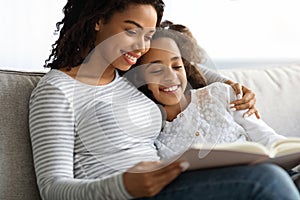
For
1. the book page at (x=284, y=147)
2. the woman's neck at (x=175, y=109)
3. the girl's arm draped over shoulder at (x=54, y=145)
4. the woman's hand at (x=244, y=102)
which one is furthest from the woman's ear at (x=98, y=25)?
the book page at (x=284, y=147)

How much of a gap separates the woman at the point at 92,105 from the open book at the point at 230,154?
0.21m

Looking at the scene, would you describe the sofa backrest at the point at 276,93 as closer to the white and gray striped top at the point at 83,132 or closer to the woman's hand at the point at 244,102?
the woman's hand at the point at 244,102

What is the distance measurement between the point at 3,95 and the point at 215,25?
1.00 m

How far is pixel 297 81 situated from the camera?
74.6 inches

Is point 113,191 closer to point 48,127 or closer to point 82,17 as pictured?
point 48,127

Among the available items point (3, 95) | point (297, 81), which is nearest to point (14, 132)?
point (3, 95)

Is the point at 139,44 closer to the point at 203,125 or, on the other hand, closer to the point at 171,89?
the point at 171,89

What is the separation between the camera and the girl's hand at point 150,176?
1056 mm

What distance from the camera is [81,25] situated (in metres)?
1.42

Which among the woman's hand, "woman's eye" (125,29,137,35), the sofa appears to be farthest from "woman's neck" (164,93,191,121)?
the sofa

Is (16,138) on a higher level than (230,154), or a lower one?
lower

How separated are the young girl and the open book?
1.17 ft

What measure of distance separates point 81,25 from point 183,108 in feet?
1.26

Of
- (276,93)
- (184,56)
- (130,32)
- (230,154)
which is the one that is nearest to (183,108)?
(184,56)
